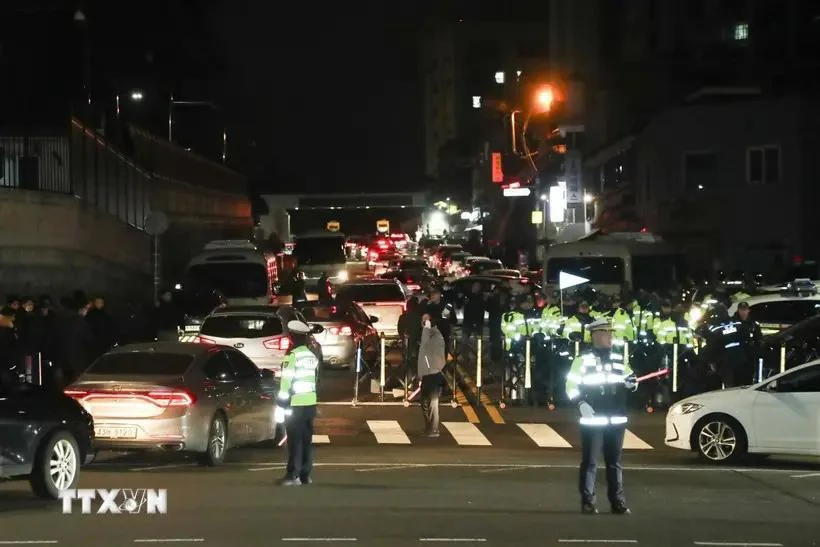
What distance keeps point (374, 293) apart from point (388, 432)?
1243 cm

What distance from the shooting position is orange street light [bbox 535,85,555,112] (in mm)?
41406

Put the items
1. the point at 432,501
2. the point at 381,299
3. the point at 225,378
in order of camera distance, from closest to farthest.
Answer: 1. the point at 432,501
2. the point at 225,378
3. the point at 381,299

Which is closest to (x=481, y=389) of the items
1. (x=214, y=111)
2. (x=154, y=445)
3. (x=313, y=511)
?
(x=154, y=445)

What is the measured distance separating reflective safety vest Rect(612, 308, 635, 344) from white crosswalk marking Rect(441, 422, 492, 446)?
300 cm

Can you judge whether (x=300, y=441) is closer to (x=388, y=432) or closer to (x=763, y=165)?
(x=388, y=432)

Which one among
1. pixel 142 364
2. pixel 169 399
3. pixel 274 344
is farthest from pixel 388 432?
pixel 169 399

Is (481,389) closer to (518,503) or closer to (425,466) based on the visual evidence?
(425,466)

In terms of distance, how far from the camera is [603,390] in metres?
11.8

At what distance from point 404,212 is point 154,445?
132 m

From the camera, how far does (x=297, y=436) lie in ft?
45.2

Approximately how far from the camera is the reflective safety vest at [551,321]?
23.0 meters

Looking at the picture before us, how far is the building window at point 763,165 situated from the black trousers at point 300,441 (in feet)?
109

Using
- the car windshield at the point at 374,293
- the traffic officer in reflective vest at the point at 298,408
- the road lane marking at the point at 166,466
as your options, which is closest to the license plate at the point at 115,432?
the road lane marking at the point at 166,466

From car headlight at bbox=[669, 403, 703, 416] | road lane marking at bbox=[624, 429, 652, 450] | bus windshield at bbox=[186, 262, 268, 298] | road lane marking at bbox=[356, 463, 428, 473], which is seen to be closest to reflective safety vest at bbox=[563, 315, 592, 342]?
road lane marking at bbox=[624, 429, 652, 450]
